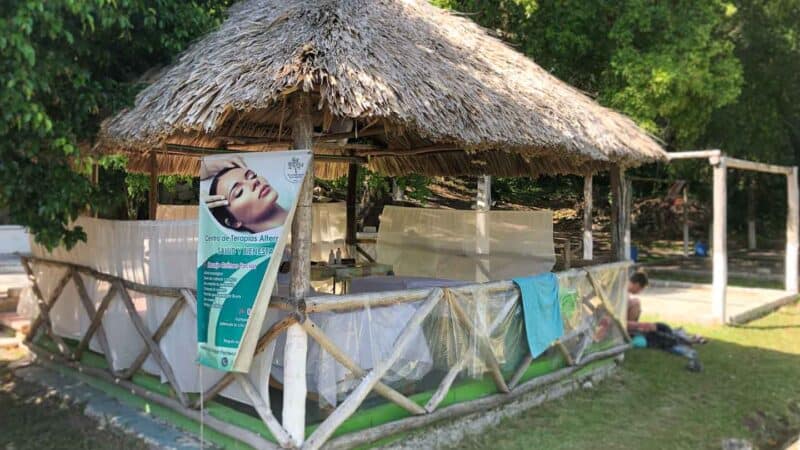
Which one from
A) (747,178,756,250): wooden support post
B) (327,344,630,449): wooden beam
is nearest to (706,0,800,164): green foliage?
(747,178,756,250): wooden support post

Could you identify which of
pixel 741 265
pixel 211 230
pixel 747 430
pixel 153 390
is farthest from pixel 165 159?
pixel 741 265

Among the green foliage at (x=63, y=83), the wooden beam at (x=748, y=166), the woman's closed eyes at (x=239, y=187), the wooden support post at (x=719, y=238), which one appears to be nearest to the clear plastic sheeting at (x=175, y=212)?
the green foliage at (x=63, y=83)

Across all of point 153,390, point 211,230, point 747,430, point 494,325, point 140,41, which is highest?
point 140,41

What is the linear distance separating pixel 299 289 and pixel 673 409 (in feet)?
12.5

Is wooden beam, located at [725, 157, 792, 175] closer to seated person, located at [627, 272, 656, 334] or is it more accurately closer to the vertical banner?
seated person, located at [627, 272, 656, 334]

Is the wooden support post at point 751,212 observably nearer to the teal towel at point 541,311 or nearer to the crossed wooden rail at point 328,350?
the crossed wooden rail at point 328,350

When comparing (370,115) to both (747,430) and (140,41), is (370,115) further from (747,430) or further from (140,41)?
(747,430)

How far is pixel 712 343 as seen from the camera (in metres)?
7.91

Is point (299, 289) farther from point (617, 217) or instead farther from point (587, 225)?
point (587, 225)

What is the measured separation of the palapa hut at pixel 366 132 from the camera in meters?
3.66

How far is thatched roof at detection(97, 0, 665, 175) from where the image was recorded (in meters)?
3.61

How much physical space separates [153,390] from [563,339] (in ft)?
12.0

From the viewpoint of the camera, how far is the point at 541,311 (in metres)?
5.39

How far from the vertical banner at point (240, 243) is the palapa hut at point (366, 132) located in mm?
185
